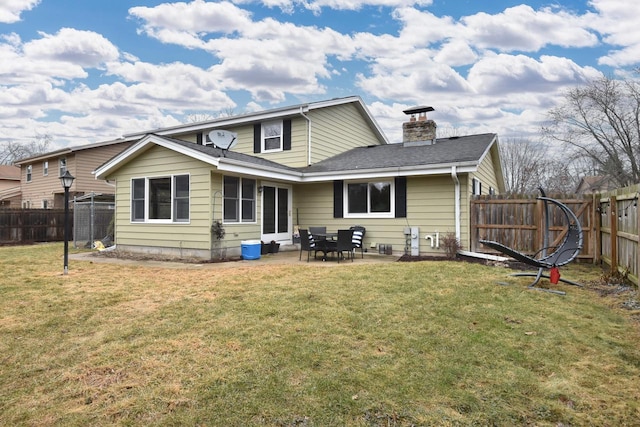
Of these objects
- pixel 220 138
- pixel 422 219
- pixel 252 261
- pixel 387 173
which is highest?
pixel 220 138

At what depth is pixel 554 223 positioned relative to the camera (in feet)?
31.8

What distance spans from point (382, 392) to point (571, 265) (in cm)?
837

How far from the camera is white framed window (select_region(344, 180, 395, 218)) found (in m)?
11.3

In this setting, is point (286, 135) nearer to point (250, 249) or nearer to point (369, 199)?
point (369, 199)

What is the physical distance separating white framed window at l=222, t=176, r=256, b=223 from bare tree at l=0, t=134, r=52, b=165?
43.4 metres

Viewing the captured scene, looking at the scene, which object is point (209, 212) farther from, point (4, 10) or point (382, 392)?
point (4, 10)

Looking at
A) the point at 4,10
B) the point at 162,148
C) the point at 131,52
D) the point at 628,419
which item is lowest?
the point at 628,419

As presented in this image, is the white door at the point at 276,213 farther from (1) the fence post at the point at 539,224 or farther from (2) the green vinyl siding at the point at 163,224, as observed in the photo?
(1) the fence post at the point at 539,224

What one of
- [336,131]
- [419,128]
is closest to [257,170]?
[336,131]

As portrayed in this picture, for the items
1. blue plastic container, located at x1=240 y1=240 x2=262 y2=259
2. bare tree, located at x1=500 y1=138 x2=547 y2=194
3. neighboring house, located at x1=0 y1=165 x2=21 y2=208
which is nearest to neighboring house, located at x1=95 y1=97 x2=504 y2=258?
blue plastic container, located at x1=240 y1=240 x2=262 y2=259

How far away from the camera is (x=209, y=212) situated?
972 centimetres

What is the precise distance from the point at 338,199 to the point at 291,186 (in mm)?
1845

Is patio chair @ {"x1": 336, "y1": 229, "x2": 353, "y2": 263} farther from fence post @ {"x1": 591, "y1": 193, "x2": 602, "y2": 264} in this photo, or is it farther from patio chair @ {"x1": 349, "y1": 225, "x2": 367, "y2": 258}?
fence post @ {"x1": 591, "y1": 193, "x2": 602, "y2": 264}

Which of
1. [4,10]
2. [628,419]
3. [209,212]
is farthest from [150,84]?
[628,419]
